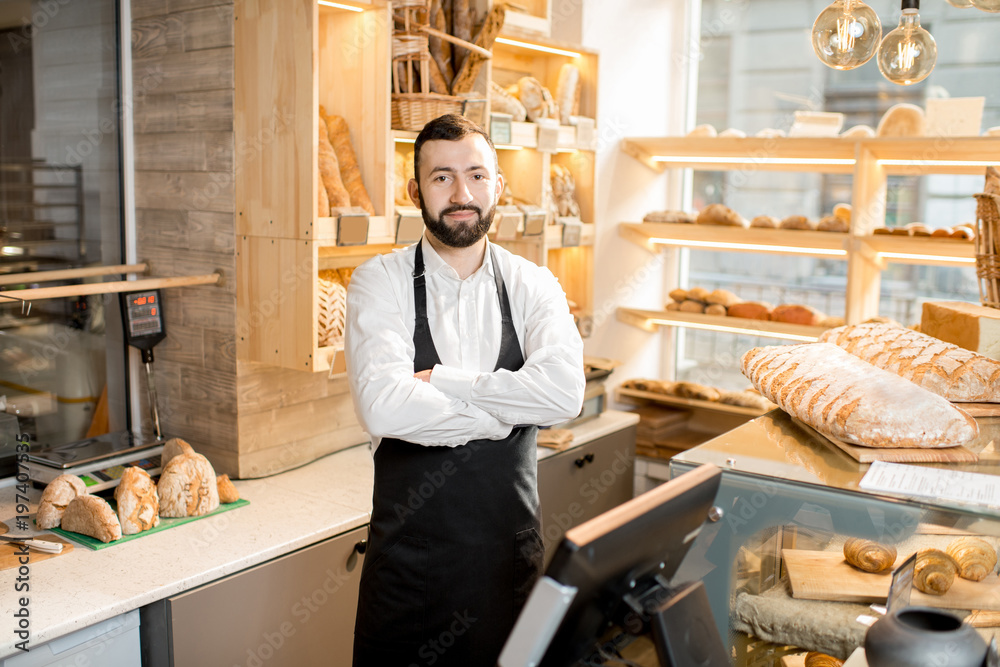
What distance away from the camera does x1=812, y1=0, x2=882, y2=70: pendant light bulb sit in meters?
1.80

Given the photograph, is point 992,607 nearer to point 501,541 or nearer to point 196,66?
point 501,541

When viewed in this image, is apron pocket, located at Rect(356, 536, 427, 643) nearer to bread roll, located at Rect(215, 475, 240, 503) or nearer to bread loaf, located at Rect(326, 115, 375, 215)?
bread roll, located at Rect(215, 475, 240, 503)

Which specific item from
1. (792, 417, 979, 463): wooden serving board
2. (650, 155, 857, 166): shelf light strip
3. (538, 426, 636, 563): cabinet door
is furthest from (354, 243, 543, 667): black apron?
(650, 155, 857, 166): shelf light strip

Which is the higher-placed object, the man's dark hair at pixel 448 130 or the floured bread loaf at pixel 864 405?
the man's dark hair at pixel 448 130

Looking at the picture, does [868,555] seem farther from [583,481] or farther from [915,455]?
[583,481]

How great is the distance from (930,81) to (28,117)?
3435 millimetres

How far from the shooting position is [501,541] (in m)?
1.88

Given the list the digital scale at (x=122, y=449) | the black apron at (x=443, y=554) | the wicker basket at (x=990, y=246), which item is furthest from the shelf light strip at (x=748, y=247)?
the digital scale at (x=122, y=449)

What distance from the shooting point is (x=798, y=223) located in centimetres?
363

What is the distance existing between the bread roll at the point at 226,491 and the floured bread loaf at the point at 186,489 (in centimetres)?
3

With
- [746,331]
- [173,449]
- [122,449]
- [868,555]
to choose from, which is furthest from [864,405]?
[746,331]

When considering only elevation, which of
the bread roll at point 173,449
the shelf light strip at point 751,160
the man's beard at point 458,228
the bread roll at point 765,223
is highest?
the shelf light strip at point 751,160

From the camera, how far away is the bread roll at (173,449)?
2.37 metres

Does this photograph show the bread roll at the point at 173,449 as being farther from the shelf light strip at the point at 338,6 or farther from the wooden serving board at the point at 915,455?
the wooden serving board at the point at 915,455
